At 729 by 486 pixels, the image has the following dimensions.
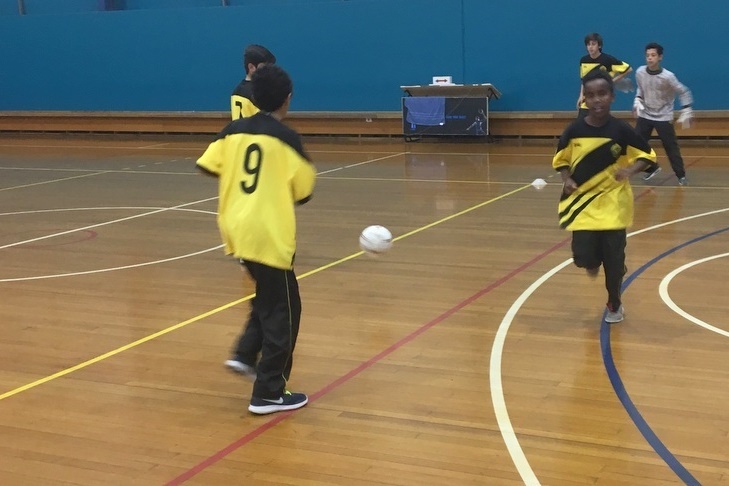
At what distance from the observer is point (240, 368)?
4.93m

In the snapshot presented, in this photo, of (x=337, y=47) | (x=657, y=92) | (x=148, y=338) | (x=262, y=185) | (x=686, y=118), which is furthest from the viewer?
(x=337, y=47)

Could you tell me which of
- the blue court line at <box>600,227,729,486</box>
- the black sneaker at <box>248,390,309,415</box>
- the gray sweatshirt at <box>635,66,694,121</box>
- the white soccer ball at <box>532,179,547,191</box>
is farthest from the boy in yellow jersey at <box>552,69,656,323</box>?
the gray sweatshirt at <box>635,66,694,121</box>

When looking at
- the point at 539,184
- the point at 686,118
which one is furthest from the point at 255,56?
the point at 686,118

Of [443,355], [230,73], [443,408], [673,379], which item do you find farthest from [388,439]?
[230,73]

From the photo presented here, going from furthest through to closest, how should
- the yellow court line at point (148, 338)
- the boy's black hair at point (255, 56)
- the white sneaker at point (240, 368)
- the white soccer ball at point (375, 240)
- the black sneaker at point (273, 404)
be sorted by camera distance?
the boy's black hair at point (255, 56), the white soccer ball at point (375, 240), the yellow court line at point (148, 338), the white sneaker at point (240, 368), the black sneaker at point (273, 404)

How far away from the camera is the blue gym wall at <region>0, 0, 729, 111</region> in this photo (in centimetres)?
1630

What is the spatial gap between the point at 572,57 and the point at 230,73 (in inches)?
300

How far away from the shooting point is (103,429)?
4.59m

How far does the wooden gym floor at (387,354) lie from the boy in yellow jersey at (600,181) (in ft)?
1.63

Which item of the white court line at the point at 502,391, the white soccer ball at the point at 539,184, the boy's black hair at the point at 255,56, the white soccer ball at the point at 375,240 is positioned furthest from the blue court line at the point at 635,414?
the white soccer ball at the point at 539,184

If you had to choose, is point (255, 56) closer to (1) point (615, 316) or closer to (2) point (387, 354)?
(2) point (387, 354)

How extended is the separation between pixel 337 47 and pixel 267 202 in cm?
1520

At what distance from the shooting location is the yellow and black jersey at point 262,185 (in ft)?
14.6

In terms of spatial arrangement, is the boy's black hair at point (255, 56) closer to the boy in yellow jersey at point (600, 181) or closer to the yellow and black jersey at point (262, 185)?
the boy in yellow jersey at point (600, 181)
